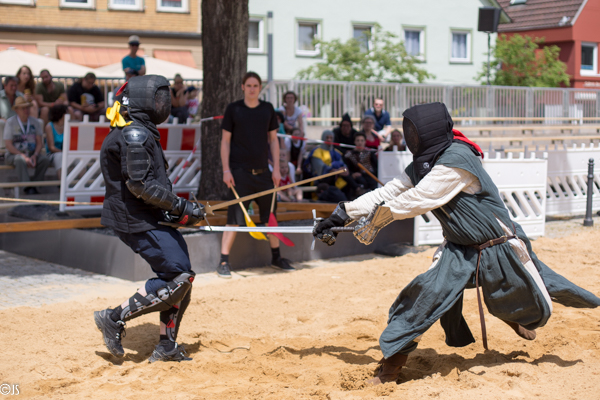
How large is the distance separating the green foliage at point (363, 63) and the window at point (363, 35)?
0.51 ft

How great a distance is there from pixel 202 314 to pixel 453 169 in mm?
3052

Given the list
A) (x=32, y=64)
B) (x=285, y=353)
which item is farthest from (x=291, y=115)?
(x=32, y=64)

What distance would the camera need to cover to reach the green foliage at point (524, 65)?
101ft

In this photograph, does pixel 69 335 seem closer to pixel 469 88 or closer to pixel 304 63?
pixel 469 88

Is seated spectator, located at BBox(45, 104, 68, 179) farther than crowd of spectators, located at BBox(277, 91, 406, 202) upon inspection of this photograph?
Yes

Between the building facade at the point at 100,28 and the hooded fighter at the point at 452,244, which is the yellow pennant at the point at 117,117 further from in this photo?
the building facade at the point at 100,28

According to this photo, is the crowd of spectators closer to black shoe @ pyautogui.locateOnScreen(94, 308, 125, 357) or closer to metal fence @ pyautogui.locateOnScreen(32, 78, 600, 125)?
metal fence @ pyautogui.locateOnScreen(32, 78, 600, 125)

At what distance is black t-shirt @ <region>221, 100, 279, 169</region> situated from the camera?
24.5ft

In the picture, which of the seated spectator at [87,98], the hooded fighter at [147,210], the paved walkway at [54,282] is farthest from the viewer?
the seated spectator at [87,98]

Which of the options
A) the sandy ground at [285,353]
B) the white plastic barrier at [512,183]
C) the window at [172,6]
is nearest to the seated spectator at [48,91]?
the white plastic barrier at [512,183]

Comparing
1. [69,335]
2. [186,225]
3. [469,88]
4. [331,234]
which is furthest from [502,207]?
[469,88]

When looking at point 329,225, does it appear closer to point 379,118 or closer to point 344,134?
point 344,134

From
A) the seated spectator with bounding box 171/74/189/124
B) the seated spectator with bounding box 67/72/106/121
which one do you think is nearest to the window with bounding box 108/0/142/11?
the seated spectator with bounding box 171/74/189/124

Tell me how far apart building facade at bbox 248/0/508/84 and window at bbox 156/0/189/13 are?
9.08 feet
